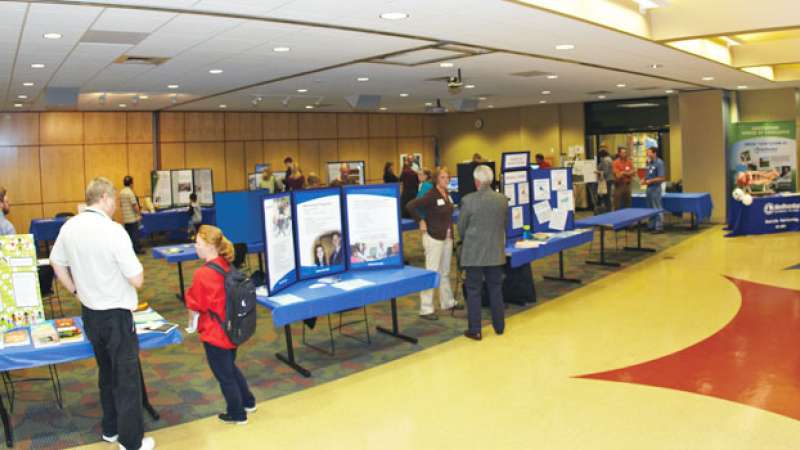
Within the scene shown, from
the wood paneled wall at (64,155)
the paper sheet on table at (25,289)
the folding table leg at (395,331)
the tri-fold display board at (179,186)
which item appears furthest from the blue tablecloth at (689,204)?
→ the paper sheet on table at (25,289)

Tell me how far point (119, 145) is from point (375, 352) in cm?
1156

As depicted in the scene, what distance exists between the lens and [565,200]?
9.16 metres

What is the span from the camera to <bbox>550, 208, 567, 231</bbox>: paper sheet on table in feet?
29.4

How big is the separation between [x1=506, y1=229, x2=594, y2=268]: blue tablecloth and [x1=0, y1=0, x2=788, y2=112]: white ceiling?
2256 mm

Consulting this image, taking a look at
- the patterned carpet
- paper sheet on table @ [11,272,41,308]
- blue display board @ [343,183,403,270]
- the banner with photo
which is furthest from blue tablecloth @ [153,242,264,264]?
the banner with photo

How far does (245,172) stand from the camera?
58.2ft

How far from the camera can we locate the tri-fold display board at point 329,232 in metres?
5.59

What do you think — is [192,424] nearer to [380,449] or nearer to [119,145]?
[380,449]

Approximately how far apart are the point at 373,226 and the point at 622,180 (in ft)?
26.8

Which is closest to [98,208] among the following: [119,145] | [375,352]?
[375,352]

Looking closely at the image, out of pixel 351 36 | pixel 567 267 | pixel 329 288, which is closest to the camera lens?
pixel 329 288

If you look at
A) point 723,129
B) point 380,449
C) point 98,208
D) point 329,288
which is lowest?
point 380,449

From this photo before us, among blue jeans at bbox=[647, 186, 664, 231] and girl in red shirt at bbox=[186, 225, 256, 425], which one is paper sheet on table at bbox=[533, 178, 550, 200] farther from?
blue jeans at bbox=[647, 186, 664, 231]

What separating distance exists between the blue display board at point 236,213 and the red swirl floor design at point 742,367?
413cm
